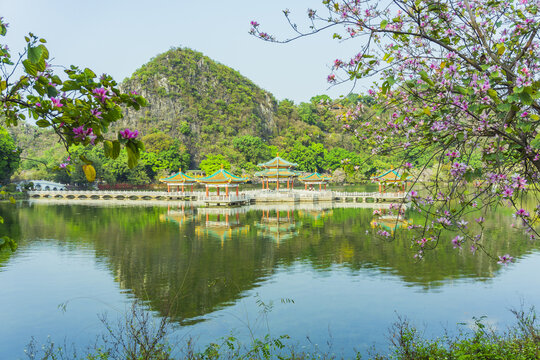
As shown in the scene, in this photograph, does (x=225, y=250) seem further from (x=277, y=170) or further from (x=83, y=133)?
(x=277, y=170)

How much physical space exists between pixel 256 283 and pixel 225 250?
5090 millimetres

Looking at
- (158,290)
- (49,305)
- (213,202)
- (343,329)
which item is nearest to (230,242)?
(158,290)

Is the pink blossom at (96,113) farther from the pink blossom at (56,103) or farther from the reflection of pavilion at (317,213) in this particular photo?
the reflection of pavilion at (317,213)

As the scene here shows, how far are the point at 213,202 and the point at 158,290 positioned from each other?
25408 millimetres

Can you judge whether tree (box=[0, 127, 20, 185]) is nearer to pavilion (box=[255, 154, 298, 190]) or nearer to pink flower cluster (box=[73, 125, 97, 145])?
pavilion (box=[255, 154, 298, 190])

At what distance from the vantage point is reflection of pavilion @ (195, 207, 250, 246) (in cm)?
2161

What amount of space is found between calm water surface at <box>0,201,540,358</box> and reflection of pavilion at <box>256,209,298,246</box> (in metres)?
0.30

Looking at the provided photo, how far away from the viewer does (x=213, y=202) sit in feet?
121

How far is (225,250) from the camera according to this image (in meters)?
17.1

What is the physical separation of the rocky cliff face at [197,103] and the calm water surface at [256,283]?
52716 millimetres

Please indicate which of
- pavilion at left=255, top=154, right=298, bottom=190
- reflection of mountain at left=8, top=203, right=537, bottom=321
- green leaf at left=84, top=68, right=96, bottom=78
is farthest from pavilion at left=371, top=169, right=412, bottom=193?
pavilion at left=255, top=154, right=298, bottom=190

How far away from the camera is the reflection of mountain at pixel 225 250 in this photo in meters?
11.9

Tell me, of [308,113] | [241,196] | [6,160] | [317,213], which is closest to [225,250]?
[317,213]

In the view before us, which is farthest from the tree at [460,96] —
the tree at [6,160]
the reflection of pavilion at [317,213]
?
the tree at [6,160]
